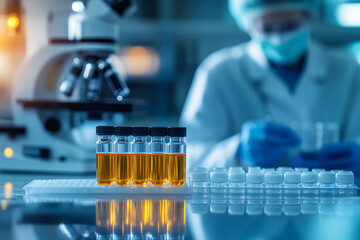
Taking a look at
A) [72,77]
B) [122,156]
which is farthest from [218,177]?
[72,77]

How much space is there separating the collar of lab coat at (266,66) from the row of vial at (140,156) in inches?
44.7

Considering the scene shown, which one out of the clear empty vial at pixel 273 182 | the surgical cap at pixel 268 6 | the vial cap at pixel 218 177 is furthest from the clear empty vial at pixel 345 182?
the surgical cap at pixel 268 6

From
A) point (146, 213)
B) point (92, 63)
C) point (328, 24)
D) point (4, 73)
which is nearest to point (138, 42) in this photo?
point (328, 24)

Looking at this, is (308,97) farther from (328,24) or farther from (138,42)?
(138,42)

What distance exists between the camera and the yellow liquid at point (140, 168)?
931 mm

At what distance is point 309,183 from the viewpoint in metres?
0.96

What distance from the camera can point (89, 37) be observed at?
4.15ft

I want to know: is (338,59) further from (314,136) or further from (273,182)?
(273,182)

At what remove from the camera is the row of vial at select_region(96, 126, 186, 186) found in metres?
0.92

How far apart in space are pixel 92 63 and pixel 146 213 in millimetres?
649

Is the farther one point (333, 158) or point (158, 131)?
point (333, 158)

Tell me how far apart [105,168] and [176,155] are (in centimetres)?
16

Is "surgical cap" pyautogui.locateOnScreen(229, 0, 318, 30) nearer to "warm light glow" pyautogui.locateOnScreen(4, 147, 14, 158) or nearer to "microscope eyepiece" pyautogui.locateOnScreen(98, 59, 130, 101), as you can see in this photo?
"microscope eyepiece" pyautogui.locateOnScreen(98, 59, 130, 101)

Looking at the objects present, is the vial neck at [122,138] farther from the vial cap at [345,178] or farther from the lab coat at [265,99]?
the lab coat at [265,99]
